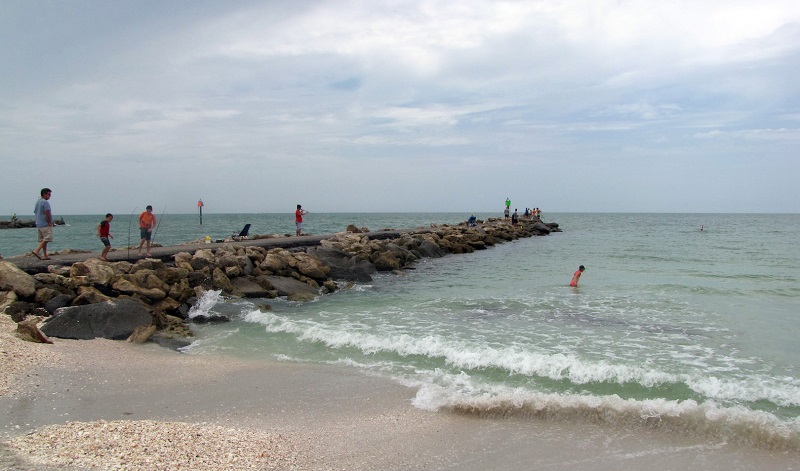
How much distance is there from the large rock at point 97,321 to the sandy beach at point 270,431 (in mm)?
1526

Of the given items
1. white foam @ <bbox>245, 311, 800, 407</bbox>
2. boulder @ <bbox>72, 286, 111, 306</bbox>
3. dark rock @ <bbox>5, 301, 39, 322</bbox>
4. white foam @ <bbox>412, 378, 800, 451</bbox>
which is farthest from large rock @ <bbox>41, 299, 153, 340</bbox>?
white foam @ <bbox>412, 378, 800, 451</bbox>

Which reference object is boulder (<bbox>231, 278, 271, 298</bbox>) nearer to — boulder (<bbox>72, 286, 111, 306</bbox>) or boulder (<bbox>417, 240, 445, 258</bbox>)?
boulder (<bbox>72, 286, 111, 306</bbox>)

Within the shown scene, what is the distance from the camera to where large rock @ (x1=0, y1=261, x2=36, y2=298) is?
31.1 ft

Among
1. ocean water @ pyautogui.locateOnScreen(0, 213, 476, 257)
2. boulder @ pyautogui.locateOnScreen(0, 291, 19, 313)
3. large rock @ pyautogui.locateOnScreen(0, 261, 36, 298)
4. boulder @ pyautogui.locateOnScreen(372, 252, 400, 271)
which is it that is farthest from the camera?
ocean water @ pyautogui.locateOnScreen(0, 213, 476, 257)

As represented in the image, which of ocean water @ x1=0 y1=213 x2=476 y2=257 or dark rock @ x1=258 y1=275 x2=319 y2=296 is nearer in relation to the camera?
dark rock @ x1=258 y1=275 x2=319 y2=296

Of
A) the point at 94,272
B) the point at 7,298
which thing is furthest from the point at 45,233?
the point at 7,298

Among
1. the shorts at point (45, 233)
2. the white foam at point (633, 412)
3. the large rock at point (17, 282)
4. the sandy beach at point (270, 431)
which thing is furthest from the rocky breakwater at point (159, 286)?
the white foam at point (633, 412)

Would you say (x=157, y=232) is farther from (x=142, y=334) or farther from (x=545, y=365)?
(x=545, y=365)

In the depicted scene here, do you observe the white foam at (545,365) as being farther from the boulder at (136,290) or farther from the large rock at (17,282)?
the large rock at (17,282)

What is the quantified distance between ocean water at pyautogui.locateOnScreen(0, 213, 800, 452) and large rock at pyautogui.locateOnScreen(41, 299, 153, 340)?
44.9 inches

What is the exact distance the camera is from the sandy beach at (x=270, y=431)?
4180 millimetres

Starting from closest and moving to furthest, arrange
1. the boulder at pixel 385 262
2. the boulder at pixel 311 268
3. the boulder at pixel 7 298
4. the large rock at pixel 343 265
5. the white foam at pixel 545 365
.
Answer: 1. the white foam at pixel 545 365
2. the boulder at pixel 7 298
3. the boulder at pixel 311 268
4. the large rock at pixel 343 265
5. the boulder at pixel 385 262

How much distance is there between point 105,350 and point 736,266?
21.3 m

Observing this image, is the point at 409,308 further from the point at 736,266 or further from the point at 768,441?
the point at 736,266
